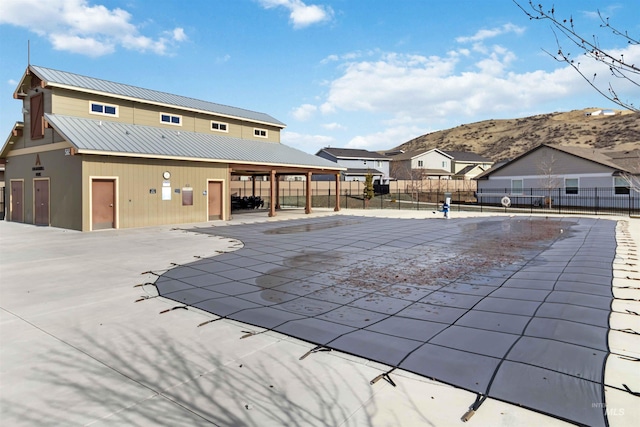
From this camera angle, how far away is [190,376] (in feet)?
13.1

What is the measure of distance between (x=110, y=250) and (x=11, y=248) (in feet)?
11.0

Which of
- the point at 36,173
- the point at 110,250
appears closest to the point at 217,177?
the point at 36,173

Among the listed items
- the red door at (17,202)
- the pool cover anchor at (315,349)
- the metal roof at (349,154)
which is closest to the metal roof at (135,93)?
the red door at (17,202)

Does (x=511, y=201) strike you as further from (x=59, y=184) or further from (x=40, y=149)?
(x=40, y=149)

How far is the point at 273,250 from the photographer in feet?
39.6

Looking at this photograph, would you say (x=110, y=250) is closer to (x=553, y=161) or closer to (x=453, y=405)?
(x=453, y=405)

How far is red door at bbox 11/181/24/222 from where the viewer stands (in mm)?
21172

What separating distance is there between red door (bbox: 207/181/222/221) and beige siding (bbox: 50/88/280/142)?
4.19 m

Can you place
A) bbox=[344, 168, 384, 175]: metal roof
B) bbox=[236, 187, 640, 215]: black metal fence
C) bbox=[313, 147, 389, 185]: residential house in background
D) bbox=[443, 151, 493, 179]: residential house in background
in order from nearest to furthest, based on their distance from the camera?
bbox=[236, 187, 640, 215]: black metal fence
bbox=[344, 168, 384, 175]: metal roof
bbox=[313, 147, 389, 185]: residential house in background
bbox=[443, 151, 493, 179]: residential house in background

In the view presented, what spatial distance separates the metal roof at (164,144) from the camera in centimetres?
1684

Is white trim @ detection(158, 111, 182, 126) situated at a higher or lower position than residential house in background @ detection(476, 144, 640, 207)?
higher

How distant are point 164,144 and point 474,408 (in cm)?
1965

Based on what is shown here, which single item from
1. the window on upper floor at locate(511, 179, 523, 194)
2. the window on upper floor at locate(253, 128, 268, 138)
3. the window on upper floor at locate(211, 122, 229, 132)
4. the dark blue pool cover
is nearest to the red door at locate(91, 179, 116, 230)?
the dark blue pool cover

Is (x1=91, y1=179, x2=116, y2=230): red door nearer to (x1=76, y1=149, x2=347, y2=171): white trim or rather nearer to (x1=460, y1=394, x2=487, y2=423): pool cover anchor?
(x1=76, y1=149, x2=347, y2=171): white trim
